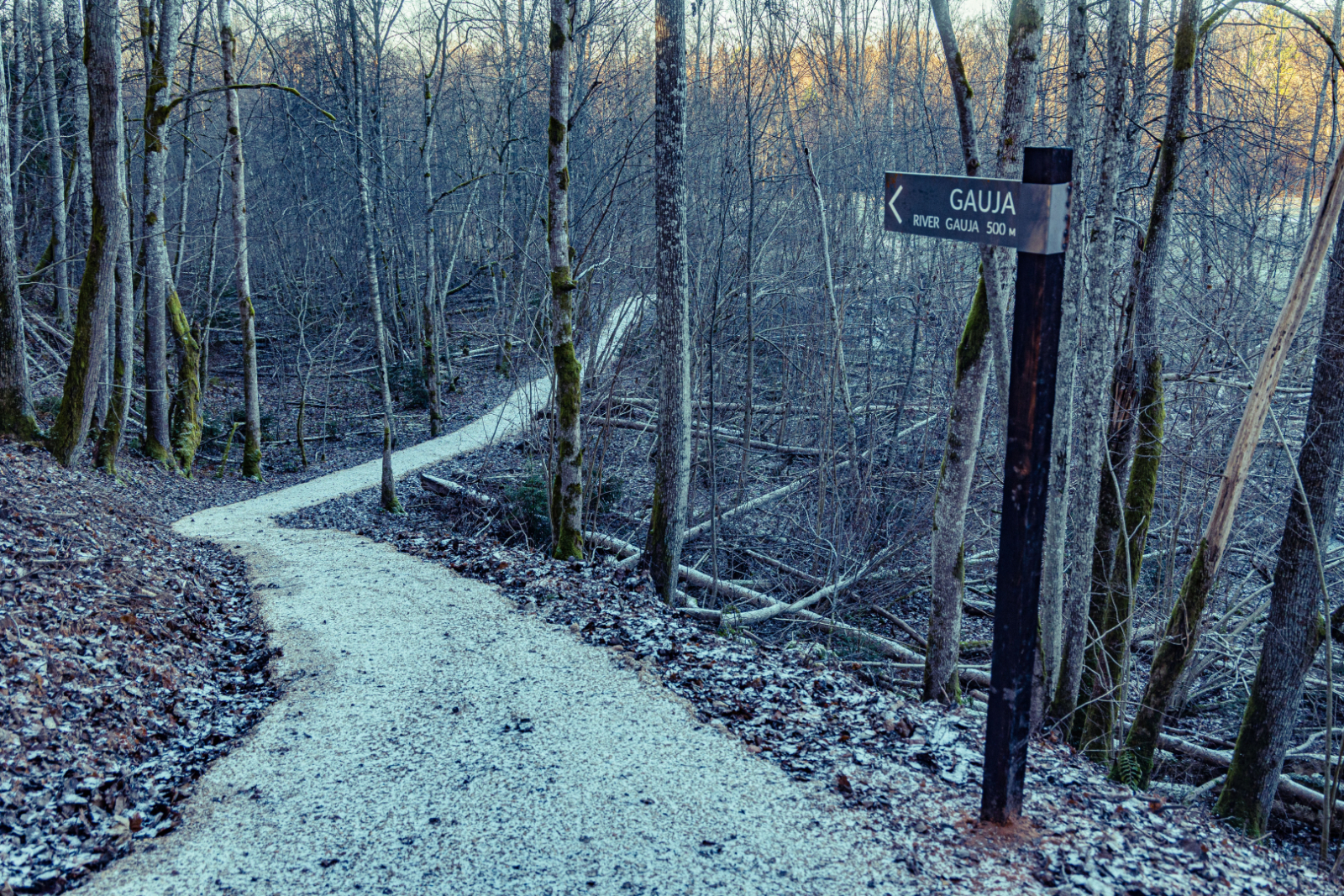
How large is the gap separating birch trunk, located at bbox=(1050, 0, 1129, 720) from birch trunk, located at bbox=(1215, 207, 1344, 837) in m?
1.33

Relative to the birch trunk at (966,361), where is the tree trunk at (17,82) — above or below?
above

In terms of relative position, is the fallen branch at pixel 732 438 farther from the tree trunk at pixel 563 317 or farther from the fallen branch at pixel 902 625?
the tree trunk at pixel 563 317

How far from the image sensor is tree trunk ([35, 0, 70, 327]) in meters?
17.2

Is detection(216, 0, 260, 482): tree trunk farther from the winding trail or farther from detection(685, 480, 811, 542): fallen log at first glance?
the winding trail

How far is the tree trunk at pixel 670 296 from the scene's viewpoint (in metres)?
8.14

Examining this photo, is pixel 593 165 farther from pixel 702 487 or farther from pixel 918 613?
pixel 918 613

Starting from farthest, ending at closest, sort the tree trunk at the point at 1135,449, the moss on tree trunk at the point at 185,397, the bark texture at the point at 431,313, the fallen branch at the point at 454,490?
the bark texture at the point at 431,313 → the moss on tree trunk at the point at 185,397 → the fallen branch at the point at 454,490 → the tree trunk at the point at 1135,449

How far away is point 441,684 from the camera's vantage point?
6219 millimetres

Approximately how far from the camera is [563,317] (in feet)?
30.6

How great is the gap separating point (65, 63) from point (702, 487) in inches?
653

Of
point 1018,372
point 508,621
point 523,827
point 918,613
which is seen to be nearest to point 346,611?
point 508,621

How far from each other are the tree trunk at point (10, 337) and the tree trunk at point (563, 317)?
7.03 meters

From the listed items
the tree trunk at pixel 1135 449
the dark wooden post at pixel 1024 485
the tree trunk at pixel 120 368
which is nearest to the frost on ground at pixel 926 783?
the dark wooden post at pixel 1024 485

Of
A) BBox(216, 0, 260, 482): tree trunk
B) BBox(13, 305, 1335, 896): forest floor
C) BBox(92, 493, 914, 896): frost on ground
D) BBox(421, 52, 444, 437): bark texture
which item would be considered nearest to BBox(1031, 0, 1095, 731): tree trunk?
BBox(13, 305, 1335, 896): forest floor
